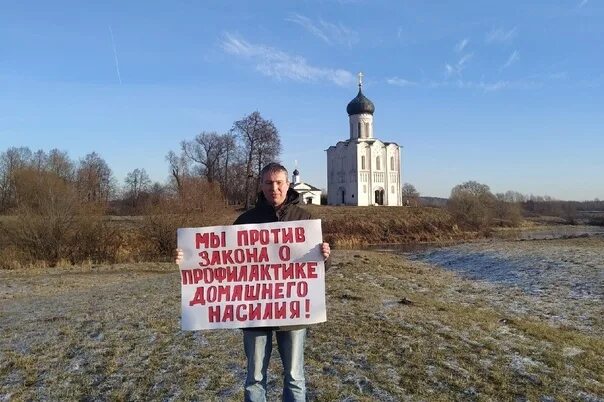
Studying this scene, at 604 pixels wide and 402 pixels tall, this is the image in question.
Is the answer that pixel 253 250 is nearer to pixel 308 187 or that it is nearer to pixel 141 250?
pixel 141 250

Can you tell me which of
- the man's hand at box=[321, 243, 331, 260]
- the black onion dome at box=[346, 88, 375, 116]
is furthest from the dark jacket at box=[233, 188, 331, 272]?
the black onion dome at box=[346, 88, 375, 116]

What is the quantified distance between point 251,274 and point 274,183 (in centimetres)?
109

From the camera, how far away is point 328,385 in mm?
6875

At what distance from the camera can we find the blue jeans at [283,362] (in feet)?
17.1

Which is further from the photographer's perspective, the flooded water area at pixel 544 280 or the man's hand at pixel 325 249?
the flooded water area at pixel 544 280

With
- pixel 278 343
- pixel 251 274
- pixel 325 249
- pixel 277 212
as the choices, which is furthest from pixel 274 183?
pixel 278 343

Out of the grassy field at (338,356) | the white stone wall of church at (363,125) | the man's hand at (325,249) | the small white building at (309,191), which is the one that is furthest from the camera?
the small white building at (309,191)

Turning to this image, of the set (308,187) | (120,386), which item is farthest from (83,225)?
(308,187)

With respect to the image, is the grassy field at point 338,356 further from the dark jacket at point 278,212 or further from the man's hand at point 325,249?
the dark jacket at point 278,212

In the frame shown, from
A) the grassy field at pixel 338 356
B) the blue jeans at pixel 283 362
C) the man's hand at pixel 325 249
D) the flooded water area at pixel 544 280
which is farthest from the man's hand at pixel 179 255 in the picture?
the flooded water area at pixel 544 280

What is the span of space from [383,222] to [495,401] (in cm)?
5151

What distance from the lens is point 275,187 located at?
534cm

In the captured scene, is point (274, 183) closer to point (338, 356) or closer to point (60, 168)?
point (338, 356)

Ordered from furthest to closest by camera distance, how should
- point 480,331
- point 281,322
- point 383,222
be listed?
point 383,222 → point 480,331 → point 281,322
